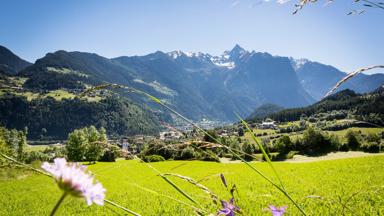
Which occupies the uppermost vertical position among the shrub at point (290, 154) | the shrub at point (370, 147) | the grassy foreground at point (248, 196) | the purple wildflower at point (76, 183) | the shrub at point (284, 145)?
the purple wildflower at point (76, 183)

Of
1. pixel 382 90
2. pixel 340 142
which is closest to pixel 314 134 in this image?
pixel 340 142

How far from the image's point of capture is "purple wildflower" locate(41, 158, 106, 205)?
547mm

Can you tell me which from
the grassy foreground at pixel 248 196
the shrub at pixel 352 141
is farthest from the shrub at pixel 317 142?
the grassy foreground at pixel 248 196

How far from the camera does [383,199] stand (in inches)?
302

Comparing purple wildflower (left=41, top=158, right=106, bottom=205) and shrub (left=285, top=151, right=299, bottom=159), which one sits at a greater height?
purple wildflower (left=41, top=158, right=106, bottom=205)

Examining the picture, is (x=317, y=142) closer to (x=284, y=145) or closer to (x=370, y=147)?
(x=284, y=145)

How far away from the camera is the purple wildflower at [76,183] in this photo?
1.80 ft

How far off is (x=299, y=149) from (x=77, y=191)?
65584 mm

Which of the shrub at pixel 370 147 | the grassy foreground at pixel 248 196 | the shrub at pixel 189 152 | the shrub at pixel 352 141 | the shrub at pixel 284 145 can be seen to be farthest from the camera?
the shrub at pixel 284 145

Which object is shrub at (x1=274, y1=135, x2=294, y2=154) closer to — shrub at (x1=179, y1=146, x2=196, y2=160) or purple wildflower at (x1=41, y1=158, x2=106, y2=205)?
shrub at (x1=179, y1=146, x2=196, y2=160)

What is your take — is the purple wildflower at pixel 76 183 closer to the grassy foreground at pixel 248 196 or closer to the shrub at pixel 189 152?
the grassy foreground at pixel 248 196

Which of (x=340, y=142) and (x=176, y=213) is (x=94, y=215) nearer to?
(x=176, y=213)

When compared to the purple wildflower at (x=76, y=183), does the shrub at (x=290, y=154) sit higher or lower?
lower

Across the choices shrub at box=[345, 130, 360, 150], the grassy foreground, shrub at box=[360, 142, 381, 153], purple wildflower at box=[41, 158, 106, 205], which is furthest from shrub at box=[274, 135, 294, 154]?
purple wildflower at box=[41, 158, 106, 205]
